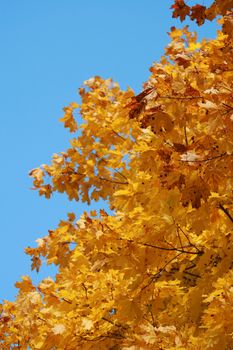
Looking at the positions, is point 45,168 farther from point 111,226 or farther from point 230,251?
point 230,251

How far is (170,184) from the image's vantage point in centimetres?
291

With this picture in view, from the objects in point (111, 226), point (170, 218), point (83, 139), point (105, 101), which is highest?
point (105, 101)

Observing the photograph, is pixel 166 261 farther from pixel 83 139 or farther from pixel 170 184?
pixel 83 139

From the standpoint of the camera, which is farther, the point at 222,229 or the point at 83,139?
the point at 83,139

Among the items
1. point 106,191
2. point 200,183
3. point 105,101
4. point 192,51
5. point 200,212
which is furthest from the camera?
point 105,101

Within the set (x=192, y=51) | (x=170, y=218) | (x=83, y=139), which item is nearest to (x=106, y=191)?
(x=83, y=139)

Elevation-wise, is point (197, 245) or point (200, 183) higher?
point (197, 245)

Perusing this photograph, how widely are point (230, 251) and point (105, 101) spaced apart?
4713 millimetres

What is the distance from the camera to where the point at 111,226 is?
13.9 feet

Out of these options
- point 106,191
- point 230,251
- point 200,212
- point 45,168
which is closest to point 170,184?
point 200,212

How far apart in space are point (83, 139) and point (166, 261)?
4139 millimetres

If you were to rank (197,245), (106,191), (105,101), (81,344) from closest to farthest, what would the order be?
(197,245) < (81,344) < (106,191) < (105,101)

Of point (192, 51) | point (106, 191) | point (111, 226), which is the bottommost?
point (111, 226)

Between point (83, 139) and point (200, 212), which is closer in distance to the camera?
point (200, 212)
